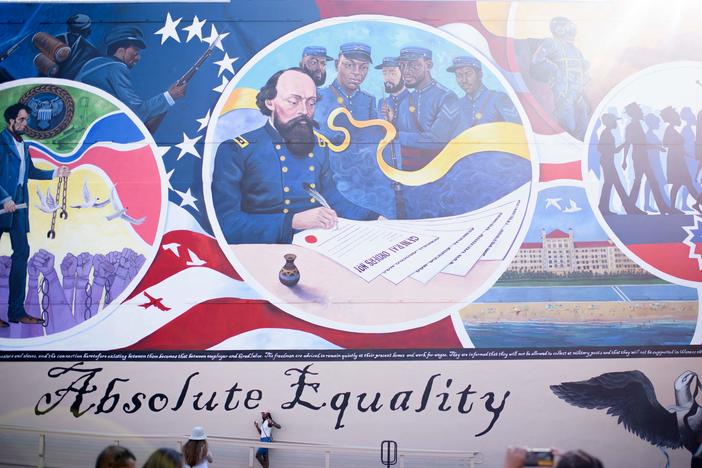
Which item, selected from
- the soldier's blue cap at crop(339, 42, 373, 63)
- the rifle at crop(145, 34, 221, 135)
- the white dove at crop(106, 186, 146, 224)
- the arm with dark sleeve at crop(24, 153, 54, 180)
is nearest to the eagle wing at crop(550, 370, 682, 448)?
the soldier's blue cap at crop(339, 42, 373, 63)

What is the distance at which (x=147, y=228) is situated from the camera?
10227 millimetres

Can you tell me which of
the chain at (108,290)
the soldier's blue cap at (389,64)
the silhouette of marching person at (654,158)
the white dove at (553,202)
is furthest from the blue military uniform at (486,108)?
the chain at (108,290)

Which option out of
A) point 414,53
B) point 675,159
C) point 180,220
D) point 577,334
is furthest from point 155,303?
point 675,159

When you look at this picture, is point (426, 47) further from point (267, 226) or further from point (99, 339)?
point (99, 339)

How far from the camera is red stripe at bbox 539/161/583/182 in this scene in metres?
10.3

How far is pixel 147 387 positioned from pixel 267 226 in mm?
2473

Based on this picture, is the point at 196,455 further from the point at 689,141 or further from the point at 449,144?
the point at 689,141

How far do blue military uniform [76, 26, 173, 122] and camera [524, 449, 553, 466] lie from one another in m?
7.34

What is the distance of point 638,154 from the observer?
1038 cm

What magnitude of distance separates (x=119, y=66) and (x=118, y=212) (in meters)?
1.90

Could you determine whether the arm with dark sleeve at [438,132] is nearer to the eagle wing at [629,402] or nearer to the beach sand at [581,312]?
the beach sand at [581,312]

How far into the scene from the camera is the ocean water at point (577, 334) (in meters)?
10.0

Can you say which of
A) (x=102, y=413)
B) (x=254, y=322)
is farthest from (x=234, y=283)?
(x=102, y=413)

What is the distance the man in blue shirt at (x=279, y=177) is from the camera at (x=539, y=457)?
5895mm
